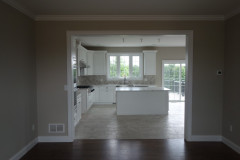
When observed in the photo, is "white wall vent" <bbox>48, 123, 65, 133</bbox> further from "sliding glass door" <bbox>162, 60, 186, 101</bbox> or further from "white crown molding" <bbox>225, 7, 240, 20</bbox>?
"sliding glass door" <bbox>162, 60, 186, 101</bbox>

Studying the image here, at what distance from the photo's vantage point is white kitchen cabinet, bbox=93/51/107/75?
7.82 meters

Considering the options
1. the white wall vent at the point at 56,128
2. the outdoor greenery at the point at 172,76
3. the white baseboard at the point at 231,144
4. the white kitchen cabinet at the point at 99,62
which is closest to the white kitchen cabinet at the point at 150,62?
the outdoor greenery at the point at 172,76

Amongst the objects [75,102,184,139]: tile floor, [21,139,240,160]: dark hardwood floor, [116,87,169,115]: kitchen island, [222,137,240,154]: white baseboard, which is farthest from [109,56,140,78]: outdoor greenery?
[222,137,240,154]: white baseboard

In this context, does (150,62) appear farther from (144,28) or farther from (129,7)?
(129,7)

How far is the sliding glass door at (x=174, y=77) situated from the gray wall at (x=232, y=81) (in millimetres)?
4563

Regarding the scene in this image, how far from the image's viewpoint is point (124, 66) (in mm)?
8164

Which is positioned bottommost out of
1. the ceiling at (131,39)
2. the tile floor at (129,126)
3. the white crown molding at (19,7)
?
the tile floor at (129,126)

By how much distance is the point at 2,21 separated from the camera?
2.48m

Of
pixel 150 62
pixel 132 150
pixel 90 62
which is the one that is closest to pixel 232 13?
pixel 132 150

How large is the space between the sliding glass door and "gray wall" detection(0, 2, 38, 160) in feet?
20.1

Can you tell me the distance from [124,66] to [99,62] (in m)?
1.25

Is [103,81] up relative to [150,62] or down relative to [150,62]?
down

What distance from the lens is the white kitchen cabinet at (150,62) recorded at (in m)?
7.74

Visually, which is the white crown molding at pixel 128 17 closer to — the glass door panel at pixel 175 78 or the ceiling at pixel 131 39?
the ceiling at pixel 131 39
